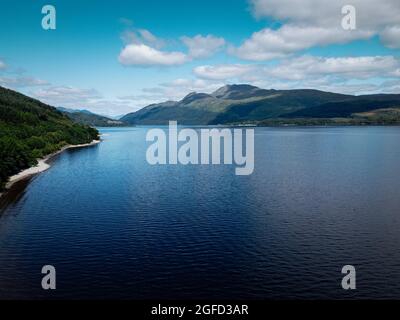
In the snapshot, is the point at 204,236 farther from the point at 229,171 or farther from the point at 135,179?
the point at 229,171

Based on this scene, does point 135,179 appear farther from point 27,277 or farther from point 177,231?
point 27,277

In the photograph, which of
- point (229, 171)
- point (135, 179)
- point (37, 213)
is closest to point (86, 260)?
point (37, 213)

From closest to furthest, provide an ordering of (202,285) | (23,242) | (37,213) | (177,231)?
1. (202,285)
2. (23,242)
3. (177,231)
4. (37,213)

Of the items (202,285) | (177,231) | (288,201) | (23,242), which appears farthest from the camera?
(288,201)

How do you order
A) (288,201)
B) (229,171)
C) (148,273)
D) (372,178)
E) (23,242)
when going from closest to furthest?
1. (148,273)
2. (23,242)
3. (288,201)
4. (372,178)
5. (229,171)

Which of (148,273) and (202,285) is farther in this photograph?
(148,273)

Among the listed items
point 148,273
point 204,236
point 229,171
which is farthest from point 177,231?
point 229,171
